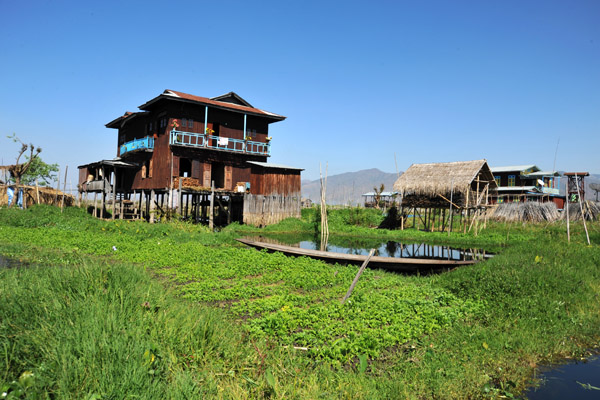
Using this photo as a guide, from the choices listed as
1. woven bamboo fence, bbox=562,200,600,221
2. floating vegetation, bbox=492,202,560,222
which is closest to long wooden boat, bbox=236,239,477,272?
floating vegetation, bbox=492,202,560,222

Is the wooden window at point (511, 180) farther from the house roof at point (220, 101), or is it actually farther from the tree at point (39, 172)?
the tree at point (39, 172)

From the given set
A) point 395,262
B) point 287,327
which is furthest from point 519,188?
point 287,327

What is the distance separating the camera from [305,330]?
609 centimetres

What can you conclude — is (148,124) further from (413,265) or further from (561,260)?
(561,260)

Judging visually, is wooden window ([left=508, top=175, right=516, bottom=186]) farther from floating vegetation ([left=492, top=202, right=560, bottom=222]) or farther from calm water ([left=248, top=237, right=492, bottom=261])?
calm water ([left=248, top=237, right=492, bottom=261])

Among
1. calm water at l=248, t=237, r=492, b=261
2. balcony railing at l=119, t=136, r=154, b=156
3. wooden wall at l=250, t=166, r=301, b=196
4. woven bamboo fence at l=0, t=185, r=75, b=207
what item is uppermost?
balcony railing at l=119, t=136, r=154, b=156

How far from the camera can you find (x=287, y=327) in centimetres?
623

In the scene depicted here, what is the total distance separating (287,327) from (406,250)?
16.2 m

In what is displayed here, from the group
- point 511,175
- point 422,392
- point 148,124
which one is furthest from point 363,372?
point 511,175

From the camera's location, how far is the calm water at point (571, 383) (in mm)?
5055

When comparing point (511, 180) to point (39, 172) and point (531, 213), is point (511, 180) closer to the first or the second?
point (531, 213)

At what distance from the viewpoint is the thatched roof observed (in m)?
26.2

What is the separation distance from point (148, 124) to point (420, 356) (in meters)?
27.2

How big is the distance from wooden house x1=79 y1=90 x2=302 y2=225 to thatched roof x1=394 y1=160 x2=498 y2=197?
906 cm
